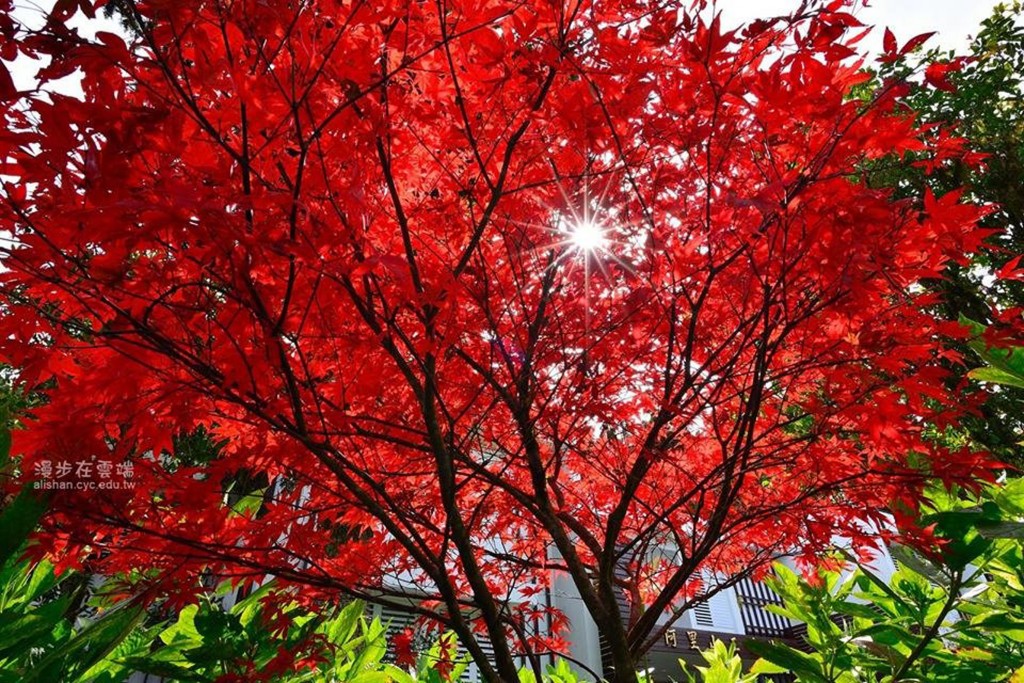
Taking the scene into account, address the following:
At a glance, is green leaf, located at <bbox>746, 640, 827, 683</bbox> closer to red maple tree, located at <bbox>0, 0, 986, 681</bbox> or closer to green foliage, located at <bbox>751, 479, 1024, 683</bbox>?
green foliage, located at <bbox>751, 479, 1024, 683</bbox>

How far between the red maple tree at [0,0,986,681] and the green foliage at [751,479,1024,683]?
1.43 ft

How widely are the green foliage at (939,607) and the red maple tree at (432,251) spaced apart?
0.44 metres

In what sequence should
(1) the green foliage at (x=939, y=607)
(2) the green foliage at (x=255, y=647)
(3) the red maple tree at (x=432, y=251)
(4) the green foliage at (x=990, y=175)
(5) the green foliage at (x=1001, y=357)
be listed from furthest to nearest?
1. (4) the green foliage at (x=990, y=175)
2. (2) the green foliage at (x=255, y=647)
3. (1) the green foliage at (x=939, y=607)
4. (5) the green foliage at (x=1001, y=357)
5. (3) the red maple tree at (x=432, y=251)

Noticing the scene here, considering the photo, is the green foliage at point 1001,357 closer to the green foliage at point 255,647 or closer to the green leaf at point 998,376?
the green leaf at point 998,376

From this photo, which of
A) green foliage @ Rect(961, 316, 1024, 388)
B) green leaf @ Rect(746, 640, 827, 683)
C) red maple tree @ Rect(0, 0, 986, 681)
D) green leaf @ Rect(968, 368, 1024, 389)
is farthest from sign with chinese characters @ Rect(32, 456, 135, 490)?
green leaf @ Rect(968, 368, 1024, 389)

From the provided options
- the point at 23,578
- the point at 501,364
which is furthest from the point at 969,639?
the point at 23,578

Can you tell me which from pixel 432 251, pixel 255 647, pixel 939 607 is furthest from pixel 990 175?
pixel 255 647

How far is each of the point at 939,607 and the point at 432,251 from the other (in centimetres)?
435

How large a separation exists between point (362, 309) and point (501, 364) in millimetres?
1393

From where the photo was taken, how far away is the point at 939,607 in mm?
3939

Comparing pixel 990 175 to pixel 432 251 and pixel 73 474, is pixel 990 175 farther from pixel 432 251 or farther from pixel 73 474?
pixel 73 474

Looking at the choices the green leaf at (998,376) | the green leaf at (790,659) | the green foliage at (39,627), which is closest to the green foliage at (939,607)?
the green leaf at (790,659)

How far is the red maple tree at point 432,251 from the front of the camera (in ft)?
6.42

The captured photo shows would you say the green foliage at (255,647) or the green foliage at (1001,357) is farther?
the green foliage at (255,647)
